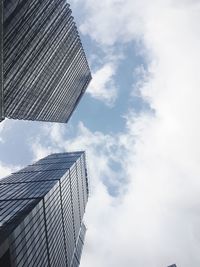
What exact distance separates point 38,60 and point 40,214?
182ft

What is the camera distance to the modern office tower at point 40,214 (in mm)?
54500

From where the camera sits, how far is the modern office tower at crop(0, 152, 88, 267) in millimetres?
54500

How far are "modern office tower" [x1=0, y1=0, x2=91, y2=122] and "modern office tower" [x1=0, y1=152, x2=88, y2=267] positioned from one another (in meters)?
20.3

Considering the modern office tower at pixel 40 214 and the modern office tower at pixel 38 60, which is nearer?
the modern office tower at pixel 40 214

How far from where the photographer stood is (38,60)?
11081 centimetres

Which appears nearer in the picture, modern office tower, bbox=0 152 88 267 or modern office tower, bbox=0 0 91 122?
modern office tower, bbox=0 152 88 267

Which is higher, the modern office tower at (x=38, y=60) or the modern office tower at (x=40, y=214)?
the modern office tower at (x=38, y=60)

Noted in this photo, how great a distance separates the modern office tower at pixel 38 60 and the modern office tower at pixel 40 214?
2028cm

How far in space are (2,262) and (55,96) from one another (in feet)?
357

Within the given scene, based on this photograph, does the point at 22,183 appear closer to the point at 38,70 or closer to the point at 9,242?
the point at 38,70

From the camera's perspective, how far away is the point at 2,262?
159ft

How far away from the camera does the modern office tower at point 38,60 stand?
77.9 m

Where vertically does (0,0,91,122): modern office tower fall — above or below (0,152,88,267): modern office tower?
above

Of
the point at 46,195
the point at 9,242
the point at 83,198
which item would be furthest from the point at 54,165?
the point at 9,242
